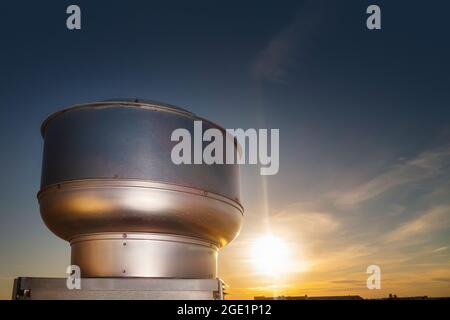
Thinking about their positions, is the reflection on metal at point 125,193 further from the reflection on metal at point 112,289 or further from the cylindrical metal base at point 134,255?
the reflection on metal at point 112,289

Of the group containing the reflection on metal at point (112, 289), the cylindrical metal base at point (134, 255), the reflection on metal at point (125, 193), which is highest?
the reflection on metal at point (125, 193)

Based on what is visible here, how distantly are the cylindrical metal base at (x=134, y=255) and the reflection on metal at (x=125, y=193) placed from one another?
0.04 ft

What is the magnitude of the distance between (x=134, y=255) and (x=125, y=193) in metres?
0.80

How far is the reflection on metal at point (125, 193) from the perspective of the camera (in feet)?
16.6

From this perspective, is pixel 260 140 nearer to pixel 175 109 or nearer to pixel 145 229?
pixel 175 109

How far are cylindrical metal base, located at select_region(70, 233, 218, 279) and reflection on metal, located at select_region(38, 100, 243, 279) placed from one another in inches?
0.5

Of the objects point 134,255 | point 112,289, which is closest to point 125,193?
point 134,255

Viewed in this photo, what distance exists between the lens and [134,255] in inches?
203

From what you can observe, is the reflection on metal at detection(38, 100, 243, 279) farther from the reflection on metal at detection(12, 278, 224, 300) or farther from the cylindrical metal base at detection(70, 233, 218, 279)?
the reflection on metal at detection(12, 278, 224, 300)

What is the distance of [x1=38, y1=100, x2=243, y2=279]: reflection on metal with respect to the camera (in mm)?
5062

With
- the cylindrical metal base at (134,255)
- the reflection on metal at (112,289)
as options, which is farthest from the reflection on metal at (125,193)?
the reflection on metal at (112,289)

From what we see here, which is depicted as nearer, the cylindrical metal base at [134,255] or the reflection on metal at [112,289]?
the reflection on metal at [112,289]

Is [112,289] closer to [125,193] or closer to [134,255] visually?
[134,255]
